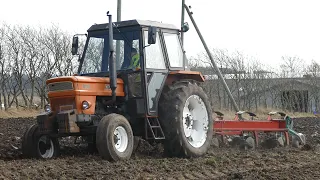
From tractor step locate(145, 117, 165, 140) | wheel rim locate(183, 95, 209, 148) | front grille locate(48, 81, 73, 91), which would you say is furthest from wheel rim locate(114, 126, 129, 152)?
wheel rim locate(183, 95, 209, 148)

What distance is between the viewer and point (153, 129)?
8672 mm

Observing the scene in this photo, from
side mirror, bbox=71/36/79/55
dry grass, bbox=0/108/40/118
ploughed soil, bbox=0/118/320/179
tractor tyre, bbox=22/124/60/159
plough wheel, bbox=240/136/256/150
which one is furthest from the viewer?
dry grass, bbox=0/108/40/118

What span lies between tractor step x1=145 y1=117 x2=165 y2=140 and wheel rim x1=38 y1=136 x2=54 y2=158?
5.11 feet

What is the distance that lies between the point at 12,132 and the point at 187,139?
5.57 m

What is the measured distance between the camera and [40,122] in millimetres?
8188

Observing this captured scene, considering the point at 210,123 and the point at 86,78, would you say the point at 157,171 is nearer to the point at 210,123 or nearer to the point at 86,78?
the point at 86,78

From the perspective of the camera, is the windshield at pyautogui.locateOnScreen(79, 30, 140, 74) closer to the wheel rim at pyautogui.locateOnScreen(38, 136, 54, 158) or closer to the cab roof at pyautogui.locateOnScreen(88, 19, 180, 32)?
the cab roof at pyautogui.locateOnScreen(88, 19, 180, 32)

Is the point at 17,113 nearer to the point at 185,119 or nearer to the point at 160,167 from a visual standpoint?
the point at 185,119

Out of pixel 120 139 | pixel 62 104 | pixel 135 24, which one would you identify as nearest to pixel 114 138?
pixel 120 139

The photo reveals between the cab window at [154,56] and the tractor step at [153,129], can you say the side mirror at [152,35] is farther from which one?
the tractor step at [153,129]

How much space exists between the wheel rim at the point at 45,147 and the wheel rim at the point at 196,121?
2.24 m

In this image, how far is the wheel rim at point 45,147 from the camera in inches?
337

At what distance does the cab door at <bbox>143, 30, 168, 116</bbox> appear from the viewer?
340 inches

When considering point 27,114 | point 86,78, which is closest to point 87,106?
point 86,78
